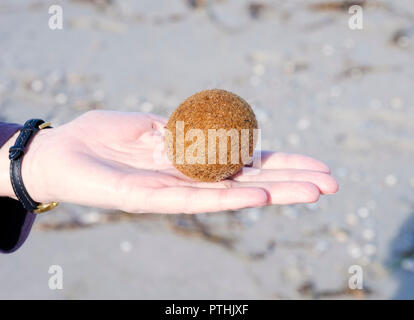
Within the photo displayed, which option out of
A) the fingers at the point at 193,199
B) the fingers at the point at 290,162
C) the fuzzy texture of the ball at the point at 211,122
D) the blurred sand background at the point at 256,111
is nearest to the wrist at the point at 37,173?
the fingers at the point at 193,199

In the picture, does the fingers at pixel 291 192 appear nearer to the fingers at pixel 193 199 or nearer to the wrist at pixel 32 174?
the fingers at pixel 193 199

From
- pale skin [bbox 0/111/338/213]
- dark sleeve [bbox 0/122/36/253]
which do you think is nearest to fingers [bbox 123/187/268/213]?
pale skin [bbox 0/111/338/213]

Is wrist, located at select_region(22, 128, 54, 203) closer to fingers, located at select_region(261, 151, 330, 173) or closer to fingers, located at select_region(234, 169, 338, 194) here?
fingers, located at select_region(234, 169, 338, 194)

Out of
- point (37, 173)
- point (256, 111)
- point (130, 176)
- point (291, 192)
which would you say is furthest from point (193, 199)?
point (256, 111)

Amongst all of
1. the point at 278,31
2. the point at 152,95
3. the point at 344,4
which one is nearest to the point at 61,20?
the point at 152,95

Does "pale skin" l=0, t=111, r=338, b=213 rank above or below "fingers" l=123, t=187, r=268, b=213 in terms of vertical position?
above
